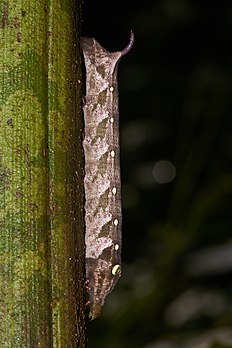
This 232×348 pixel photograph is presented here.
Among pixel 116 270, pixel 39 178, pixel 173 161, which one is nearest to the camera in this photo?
pixel 39 178

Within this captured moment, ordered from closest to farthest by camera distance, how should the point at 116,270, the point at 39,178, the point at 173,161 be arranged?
the point at 39,178 < the point at 116,270 < the point at 173,161

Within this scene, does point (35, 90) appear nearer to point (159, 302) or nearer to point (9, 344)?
point (9, 344)

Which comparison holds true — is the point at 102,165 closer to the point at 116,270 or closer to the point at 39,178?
the point at 116,270

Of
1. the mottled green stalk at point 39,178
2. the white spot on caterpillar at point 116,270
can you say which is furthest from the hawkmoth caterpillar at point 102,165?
the mottled green stalk at point 39,178

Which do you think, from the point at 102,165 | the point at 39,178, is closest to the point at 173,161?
the point at 102,165

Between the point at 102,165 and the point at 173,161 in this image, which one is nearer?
the point at 102,165

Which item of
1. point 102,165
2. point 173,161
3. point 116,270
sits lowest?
point 173,161

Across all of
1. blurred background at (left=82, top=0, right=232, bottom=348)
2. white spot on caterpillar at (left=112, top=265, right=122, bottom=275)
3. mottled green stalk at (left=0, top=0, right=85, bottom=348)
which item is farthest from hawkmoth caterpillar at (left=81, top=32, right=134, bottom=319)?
blurred background at (left=82, top=0, right=232, bottom=348)

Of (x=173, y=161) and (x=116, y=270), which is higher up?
(x=116, y=270)
